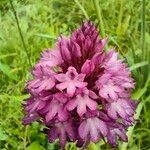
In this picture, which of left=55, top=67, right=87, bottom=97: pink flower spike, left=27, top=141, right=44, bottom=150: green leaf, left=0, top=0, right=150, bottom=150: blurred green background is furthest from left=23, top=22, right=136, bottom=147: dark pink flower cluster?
left=27, top=141, right=44, bottom=150: green leaf

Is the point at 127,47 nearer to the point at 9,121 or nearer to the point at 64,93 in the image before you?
the point at 9,121

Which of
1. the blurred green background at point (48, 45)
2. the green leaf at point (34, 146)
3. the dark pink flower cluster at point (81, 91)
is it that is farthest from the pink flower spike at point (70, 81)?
the green leaf at point (34, 146)

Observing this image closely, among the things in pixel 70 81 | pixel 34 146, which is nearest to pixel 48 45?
pixel 34 146

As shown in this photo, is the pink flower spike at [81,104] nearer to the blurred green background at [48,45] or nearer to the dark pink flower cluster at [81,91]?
the dark pink flower cluster at [81,91]

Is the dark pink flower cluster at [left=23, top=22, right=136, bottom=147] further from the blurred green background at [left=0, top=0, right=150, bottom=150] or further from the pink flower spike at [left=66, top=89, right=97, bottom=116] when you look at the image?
the blurred green background at [left=0, top=0, right=150, bottom=150]

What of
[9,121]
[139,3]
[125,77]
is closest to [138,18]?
[139,3]
